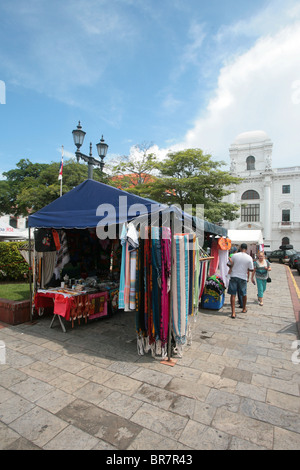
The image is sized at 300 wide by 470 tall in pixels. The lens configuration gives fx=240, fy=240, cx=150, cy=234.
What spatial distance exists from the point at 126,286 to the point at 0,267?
673 centimetres

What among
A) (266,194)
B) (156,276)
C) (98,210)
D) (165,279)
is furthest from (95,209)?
(266,194)

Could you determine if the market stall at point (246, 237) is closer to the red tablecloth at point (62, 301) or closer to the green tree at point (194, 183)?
the green tree at point (194, 183)

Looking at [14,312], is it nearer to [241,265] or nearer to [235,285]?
[235,285]

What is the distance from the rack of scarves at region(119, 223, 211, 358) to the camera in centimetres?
362

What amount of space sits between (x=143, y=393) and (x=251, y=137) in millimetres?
44969

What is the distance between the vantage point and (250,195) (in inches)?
1561

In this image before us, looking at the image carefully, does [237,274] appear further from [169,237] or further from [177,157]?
[177,157]

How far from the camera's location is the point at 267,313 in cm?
633

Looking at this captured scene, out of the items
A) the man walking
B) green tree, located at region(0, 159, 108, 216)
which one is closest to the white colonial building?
green tree, located at region(0, 159, 108, 216)

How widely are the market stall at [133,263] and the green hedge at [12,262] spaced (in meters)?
3.24

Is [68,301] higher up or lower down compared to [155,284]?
lower down

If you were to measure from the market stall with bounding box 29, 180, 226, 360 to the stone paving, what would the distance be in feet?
1.84

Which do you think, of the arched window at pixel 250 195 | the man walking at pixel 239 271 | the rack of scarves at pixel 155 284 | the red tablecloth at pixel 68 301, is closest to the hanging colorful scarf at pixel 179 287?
the rack of scarves at pixel 155 284
